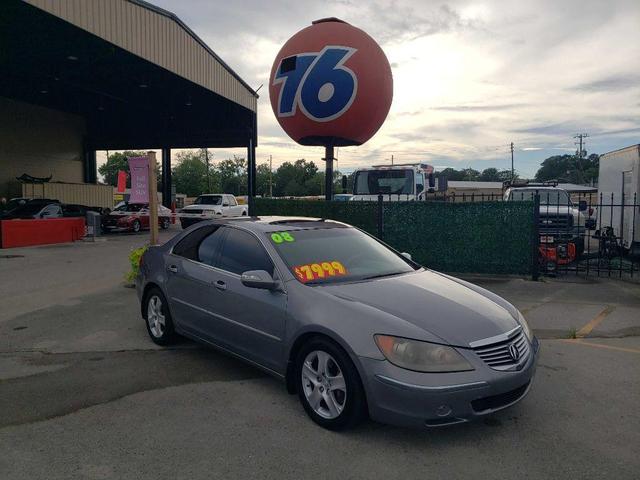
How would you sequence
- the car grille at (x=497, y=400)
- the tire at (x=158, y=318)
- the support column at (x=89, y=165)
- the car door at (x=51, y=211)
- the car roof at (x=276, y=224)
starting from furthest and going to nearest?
the support column at (x=89, y=165) < the car door at (x=51, y=211) < the tire at (x=158, y=318) < the car roof at (x=276, y=224) < the car grille at (x=497, y=400)

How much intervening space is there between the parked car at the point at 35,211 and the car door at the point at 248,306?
16.3 m

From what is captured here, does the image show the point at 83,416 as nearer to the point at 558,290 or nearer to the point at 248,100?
the point at 558,290

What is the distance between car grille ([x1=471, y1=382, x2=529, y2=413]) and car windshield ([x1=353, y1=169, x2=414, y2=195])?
11.1m

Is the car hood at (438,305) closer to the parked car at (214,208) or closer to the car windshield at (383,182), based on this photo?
the car windshield at (383,182)

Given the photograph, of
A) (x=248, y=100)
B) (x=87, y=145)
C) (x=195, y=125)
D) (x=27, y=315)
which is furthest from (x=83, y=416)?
(x=87, y=145)

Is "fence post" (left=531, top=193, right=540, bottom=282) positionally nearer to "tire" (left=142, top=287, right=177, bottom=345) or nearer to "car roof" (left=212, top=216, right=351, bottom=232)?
"car roof" (left=212, top=216, right=351, bottom=232)

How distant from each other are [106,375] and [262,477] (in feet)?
8.06

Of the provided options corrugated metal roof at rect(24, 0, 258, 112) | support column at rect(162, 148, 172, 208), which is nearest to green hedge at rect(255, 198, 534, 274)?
corrugated metal roof at rect(24, 0, 258, 112)

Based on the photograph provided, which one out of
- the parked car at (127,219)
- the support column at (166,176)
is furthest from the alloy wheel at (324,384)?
the support column at (166,176)

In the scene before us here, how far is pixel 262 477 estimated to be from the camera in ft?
10.1

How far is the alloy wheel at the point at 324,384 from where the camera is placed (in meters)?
3.60

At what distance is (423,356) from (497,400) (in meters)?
0.61

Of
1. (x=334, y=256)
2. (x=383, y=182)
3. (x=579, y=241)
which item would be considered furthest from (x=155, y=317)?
(x=383, y=182)

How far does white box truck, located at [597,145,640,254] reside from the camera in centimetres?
1141
